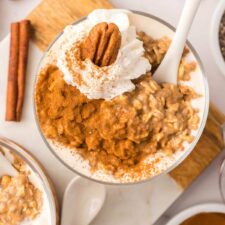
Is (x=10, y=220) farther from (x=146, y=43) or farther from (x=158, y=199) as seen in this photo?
(x=146, y=43)

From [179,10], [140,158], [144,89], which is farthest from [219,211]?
[179,10]

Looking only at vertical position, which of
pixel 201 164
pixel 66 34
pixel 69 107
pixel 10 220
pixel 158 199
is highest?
pixel 66 34

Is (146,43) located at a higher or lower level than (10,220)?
higher

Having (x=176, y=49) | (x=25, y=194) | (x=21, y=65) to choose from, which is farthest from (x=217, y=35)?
(x=25, y=194)

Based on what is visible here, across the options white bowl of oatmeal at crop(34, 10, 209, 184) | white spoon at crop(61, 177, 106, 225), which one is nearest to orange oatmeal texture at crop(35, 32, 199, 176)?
white bowl of oatmeal at crop(34, 10, 209, 184)

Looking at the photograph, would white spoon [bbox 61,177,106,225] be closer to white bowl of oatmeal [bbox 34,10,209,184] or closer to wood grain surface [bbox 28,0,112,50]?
white bowl of oatmeal [bbox 34,10,209,184]
